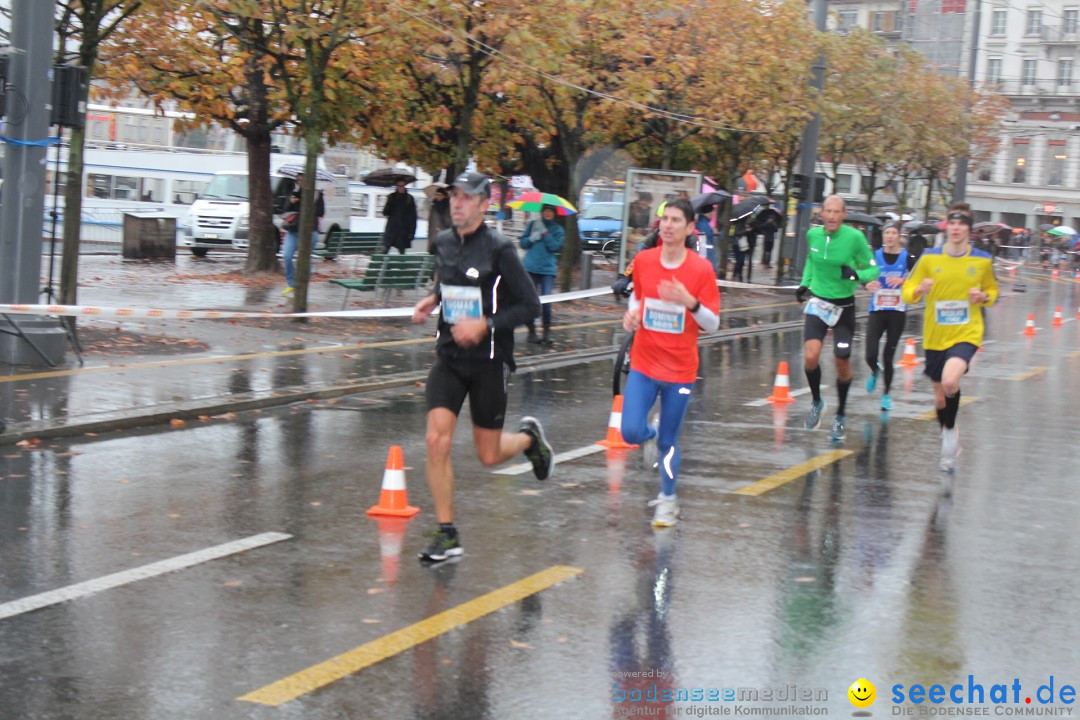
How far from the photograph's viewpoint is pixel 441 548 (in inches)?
261

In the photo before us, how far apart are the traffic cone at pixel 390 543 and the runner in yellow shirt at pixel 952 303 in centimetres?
425

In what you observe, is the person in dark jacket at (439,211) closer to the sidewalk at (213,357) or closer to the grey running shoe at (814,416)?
the sidewalk at (213,357)

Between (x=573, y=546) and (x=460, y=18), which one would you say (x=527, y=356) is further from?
(x=573, y=546)

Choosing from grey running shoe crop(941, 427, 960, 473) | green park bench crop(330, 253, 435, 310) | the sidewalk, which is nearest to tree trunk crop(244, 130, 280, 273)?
the sidewalk

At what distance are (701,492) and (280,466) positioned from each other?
280cm

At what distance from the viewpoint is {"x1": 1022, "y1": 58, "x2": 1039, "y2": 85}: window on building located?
261 feet

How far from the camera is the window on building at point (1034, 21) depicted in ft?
261

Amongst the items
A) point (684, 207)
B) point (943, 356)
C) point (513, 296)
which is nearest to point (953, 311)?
point (943, 356)

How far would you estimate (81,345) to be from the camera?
551 inches

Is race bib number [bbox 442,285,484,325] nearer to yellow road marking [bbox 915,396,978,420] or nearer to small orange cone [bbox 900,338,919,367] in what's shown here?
yellow road marking [bbox 915,396,978,420]

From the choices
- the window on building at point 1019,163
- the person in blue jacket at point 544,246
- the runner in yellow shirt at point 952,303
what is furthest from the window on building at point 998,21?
the runner in yellow shirt at point 952,303

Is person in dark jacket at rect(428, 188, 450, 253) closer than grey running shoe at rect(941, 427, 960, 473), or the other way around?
grey running shoe at rect(941, 427, 960, 473)

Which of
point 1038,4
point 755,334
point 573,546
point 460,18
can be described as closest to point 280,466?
point 573,546

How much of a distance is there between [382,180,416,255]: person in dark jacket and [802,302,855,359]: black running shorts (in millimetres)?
14805
